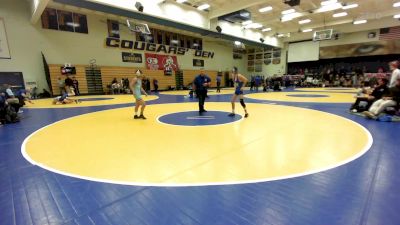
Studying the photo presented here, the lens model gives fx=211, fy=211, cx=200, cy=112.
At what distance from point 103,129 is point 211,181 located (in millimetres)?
3938

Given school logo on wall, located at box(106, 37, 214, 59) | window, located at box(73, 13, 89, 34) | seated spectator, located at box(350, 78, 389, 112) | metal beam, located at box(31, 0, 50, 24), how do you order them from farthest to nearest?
1. school logo on wall, located at box(106, 37, 214, 59)
2. window, located at box(73, 13, 89, 34)
3. metal beam, located at box(31, 0, 50, 24)
4. seated spectator, located at box(350, 78, 389, 112)

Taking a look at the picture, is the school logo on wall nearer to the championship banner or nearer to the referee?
the championship banner

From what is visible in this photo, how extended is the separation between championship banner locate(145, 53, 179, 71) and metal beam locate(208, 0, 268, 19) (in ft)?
23.8

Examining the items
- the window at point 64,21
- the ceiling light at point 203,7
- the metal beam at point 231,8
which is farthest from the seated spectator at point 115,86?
the metal beam at point 231,8

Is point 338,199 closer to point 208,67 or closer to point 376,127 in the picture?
point 376,127

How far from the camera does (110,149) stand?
3.91 metres

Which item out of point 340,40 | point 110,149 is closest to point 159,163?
point 110,149

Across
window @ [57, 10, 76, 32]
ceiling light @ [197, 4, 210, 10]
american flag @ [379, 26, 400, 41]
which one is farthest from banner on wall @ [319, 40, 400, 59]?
window @ [57, 10, 76, 32]

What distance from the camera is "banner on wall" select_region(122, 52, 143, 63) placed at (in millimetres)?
19678

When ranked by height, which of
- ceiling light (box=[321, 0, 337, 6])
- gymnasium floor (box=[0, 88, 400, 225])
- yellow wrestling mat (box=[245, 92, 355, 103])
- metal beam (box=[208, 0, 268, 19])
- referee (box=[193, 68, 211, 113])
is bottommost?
gymnasium floor (box=[0, 88, 400, 225])

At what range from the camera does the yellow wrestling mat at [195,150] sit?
2844mm

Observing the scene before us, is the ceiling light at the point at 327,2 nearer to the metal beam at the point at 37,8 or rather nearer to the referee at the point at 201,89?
the referee at the point at 201,89

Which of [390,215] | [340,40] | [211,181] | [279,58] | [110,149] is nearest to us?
[390,215]

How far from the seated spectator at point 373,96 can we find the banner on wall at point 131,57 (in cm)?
1815
